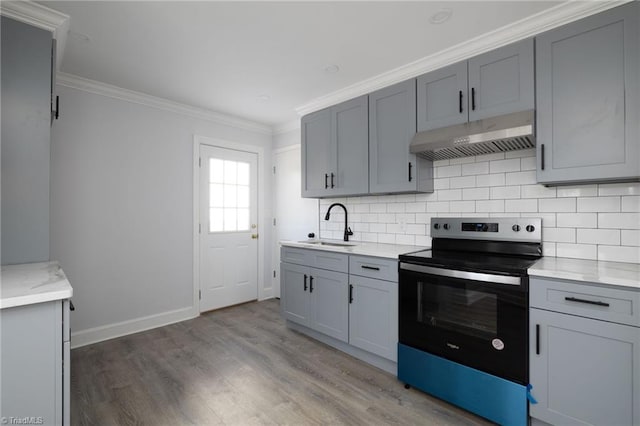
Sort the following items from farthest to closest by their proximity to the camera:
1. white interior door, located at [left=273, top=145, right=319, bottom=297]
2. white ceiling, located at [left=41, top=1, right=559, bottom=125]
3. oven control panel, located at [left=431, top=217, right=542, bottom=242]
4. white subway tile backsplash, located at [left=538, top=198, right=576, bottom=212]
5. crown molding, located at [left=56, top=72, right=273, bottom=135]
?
white interior door, located at [left=273, top=145, right=319, bottom=297], crown molding, located at [left=56, top=72, right=273, bottom=135], oven control panel, located at [left=431, top=217, right=542, bottom=242], white subway tile backsplash, located at [left=538, top=198, right=576, bottom=212], white ceiling, located at [left=41, top=1, right=559, bottom=125]

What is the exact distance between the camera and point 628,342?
4.77 ft

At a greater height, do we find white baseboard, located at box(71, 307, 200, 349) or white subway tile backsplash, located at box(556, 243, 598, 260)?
white subway tile backsplash, located at box(556, 243, 598, 260)

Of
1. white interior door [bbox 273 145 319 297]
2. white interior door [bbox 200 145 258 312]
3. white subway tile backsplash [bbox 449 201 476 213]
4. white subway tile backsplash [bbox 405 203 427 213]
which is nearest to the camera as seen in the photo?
white subway tile backsplash [bbox 449 201 476 213]

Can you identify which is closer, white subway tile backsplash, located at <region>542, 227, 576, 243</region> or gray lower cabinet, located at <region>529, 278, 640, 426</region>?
Result: gray lower cabinet, located at <region>529, 278, 640, 426</region>

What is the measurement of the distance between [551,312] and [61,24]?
3.52m

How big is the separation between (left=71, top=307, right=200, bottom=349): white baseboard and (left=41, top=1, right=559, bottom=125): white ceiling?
2.47m

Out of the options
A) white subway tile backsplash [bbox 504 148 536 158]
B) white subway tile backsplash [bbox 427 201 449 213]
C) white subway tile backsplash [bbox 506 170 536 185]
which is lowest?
white subway tile backsplash [bbox 427 201 449 213]

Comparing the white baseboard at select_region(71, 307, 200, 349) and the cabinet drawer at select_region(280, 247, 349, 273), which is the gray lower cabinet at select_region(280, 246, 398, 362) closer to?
the cabinet drawer at select_region(280, 247, 349, 273)

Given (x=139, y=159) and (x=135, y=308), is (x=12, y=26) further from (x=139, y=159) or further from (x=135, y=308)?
(x=135, y=308)

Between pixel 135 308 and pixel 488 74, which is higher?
pixel 488 74

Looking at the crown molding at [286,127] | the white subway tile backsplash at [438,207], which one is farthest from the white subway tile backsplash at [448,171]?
the crown molding at [286,127]

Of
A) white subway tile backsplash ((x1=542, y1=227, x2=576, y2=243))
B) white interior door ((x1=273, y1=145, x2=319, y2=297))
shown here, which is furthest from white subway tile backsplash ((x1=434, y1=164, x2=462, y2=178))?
white interior door ((x1=273, y1=145, x2=319, y2=297))

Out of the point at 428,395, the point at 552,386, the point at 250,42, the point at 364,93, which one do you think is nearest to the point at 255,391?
the point at 428,395

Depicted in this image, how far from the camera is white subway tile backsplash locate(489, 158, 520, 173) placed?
2.31 meters
